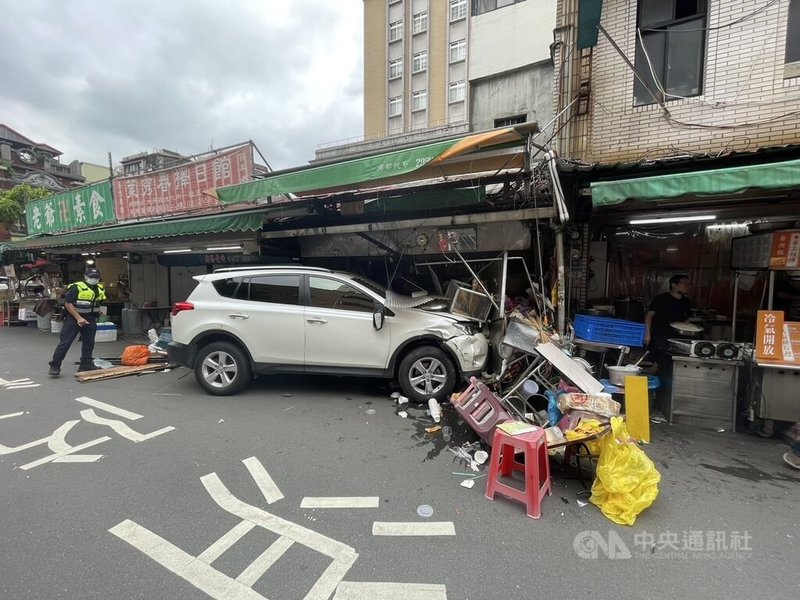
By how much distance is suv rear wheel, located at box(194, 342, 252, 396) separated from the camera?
5078 mm

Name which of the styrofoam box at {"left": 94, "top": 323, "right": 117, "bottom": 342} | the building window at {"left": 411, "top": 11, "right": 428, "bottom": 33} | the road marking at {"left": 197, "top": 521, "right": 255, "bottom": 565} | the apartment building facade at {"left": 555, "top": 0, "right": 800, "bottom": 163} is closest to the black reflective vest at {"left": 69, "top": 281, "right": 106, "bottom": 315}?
the styrofoam box at {"left": 94, "top": 323, "right": 117, "bottom": 342}

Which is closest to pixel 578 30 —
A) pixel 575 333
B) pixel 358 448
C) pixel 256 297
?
pixel 575 333

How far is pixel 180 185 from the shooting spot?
9.20 meters

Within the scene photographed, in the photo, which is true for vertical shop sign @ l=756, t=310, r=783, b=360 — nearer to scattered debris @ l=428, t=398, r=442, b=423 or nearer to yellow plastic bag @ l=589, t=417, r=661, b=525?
yellow plastic bag @ l=589, t=417, r=661, b=525

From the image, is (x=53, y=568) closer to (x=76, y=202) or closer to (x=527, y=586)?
(x=527, y=586)

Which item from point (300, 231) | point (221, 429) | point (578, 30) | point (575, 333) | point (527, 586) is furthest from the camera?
point (300, 231)

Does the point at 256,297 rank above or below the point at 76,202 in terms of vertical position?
below

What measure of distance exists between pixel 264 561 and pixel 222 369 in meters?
3.44

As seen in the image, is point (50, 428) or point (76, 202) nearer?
point (50, 428)

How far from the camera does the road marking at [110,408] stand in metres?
4.47

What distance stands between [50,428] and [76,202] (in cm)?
1061

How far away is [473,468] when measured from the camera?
10.8ft

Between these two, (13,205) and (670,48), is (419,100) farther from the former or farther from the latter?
(13,205)

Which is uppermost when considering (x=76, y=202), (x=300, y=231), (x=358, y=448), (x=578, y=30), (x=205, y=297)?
(x=578, y=30)
